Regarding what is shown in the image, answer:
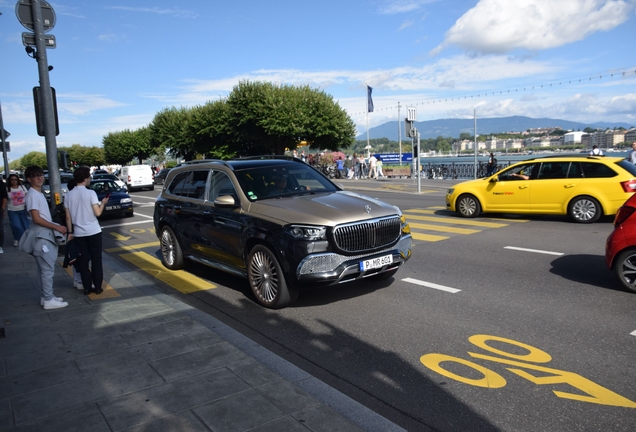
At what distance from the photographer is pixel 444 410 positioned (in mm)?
3658

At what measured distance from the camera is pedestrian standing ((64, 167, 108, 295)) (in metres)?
6.86

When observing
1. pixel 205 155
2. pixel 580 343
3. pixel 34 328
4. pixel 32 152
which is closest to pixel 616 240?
pixel 580 343

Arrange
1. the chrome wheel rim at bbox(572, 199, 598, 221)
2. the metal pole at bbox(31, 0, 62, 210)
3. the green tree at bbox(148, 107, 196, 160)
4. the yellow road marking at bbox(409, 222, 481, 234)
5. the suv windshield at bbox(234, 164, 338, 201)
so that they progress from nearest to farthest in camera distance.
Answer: the suv windshield at bbox(234, 164, 338, 201) → the metal pole at bbox(31, 0, 62, 210) → the yellow road marking at bbox(409, 222, 481, 234) → the chrome wheel rim at bbox(572, 199, 598, 221) → the green tree at bbox(148, 107, 196, 160)

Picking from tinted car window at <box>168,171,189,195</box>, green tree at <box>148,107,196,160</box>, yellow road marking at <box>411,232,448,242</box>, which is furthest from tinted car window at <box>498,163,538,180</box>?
green tree at <box>148,107,196,160</box>

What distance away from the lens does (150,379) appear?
4160 mm

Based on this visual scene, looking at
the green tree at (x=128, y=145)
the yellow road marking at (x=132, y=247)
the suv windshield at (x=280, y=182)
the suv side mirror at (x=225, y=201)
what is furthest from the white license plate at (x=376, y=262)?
the green tree at (x=128, y=145)

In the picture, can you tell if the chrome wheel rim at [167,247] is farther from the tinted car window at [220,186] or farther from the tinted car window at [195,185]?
the tinted car window at [220,186]

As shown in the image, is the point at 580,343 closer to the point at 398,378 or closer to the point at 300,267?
the point at 398,378

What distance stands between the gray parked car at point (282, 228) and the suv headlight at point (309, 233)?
A: 0.01m

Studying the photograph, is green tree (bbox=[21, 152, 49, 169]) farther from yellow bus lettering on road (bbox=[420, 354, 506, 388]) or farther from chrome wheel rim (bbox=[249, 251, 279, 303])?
yellow bus lettering on road (bbox=[420, 354, 506, 388])

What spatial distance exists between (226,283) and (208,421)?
4.54 metres

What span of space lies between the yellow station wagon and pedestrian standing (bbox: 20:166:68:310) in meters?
10.9

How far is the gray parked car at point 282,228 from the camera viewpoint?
5.82 metres

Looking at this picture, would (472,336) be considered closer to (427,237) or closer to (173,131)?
(427,237)
